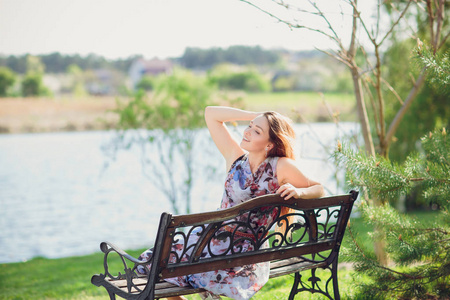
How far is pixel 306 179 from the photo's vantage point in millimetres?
2436

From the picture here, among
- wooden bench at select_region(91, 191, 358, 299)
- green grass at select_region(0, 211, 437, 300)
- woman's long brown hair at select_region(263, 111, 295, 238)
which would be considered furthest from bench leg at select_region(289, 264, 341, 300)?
woman's long brown hair at select_region(263, 111, 295, 238)

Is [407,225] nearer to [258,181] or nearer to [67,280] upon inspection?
[258,181]

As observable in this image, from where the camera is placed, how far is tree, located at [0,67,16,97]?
38062 millimetres

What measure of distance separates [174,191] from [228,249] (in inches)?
311

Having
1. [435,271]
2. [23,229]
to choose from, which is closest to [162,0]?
[23,229]

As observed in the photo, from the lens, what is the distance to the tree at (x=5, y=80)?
38.1 meters

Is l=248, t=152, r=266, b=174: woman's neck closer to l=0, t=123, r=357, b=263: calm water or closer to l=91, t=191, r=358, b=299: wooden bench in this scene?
l=91, t=191, r=358, b=299: wooden bench

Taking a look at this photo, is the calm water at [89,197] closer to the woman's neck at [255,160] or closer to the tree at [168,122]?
the tree at [168,122]

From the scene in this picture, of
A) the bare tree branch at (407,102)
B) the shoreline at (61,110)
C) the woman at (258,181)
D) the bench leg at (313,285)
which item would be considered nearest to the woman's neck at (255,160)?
the woman at (258,181)

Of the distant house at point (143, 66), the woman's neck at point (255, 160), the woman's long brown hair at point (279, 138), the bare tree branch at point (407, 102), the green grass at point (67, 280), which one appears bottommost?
the green grass at point (67, 280)

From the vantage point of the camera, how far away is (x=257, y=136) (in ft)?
8.14

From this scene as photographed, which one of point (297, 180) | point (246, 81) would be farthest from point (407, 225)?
point (246, 81)

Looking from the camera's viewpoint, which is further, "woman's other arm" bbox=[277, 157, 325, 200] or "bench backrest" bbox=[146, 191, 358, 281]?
"woman's other arm" bbox=[277, 157, 325, 200]

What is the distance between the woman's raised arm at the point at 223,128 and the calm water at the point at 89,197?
1.07m
